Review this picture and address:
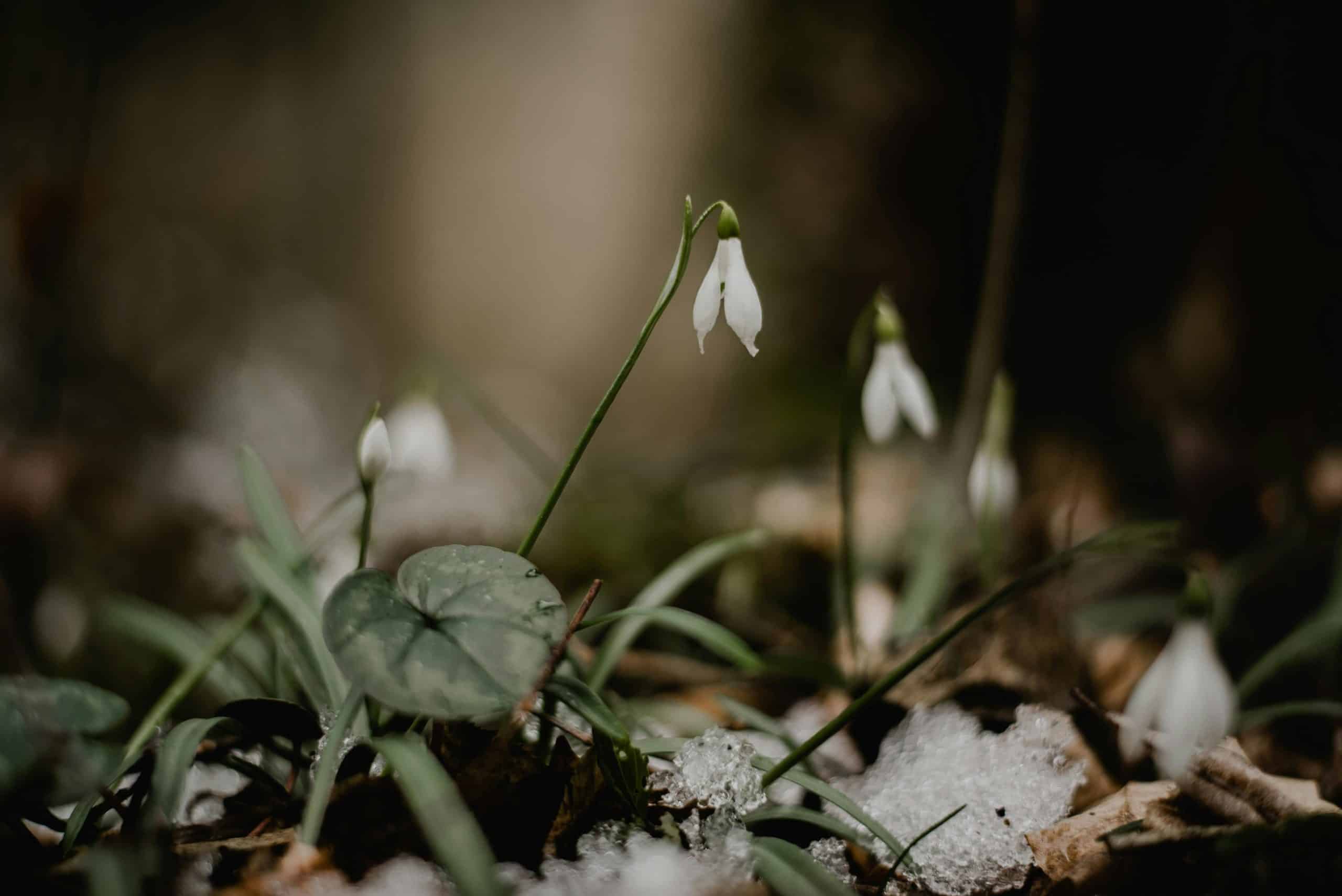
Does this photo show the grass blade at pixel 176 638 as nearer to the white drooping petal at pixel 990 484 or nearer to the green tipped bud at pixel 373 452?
the green tipped bud at pixel 373 452

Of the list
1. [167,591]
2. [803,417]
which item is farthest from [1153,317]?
[167,591]

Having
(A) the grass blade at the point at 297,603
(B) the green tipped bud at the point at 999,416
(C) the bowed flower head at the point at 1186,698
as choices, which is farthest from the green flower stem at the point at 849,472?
(A) the grass blade at the point at 297,603

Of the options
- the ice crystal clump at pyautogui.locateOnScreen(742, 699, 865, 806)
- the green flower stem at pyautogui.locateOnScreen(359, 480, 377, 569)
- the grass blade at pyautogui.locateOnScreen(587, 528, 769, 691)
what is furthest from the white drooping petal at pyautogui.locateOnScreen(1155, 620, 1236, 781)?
the green flower stem at pyautogui.locateOnScreen(359, 480, 377, 569)

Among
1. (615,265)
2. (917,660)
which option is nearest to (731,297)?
(917,660)

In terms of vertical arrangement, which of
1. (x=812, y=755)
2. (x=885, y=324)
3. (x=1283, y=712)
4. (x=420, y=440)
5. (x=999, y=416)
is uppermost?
(x=885, y=324)

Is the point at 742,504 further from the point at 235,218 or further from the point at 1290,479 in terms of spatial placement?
the point at 235,218

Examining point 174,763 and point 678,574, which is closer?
point 174,763

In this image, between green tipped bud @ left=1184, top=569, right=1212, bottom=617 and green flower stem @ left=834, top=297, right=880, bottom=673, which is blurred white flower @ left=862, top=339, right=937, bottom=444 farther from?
green tipped bud @ left=1184, top=569, right=1212, bottom=617

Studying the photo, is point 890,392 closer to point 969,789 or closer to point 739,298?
point 739,298
